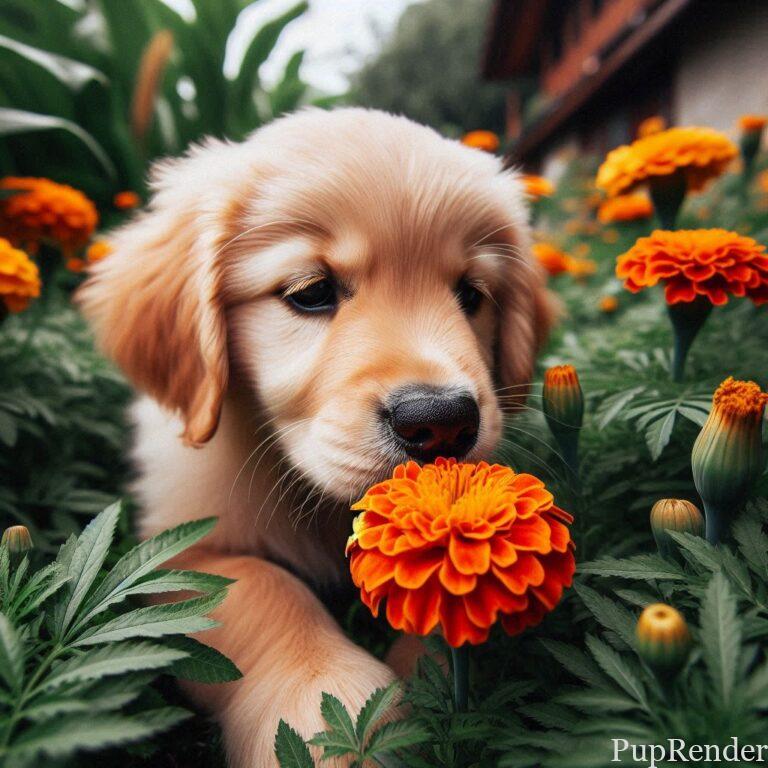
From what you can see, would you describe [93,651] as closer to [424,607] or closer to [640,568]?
[424,607]

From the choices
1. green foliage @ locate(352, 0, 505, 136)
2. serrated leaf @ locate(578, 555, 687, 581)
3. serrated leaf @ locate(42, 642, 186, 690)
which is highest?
green foliage @ locate(352, 0, 505, 136)

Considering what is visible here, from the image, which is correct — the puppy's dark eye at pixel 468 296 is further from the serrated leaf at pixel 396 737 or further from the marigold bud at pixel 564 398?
the serrated leaf at pixel 396 737

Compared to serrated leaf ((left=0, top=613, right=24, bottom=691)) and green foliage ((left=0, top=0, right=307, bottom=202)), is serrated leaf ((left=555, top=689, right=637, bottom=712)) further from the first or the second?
A: green foliage ((left=0, top=0, right=307, bottom=202))

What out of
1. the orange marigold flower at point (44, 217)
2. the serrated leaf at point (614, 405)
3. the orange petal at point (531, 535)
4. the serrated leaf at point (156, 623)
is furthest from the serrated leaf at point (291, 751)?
the orange marigold flower at point (44, 217)

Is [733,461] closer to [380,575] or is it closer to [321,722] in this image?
[380,575]

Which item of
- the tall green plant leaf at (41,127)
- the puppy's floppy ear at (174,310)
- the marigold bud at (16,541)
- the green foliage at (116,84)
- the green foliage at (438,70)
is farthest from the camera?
the green foliage at (438,70)

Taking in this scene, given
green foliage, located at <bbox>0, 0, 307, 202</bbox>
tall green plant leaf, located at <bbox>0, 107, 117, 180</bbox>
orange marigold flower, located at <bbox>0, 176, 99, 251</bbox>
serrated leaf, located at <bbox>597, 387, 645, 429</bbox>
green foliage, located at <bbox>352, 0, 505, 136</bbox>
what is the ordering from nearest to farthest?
1. serrated leaf, located at <bbox>597, 387, 645, 429</bbox>
2. orange marigold flower, located at <bbox>0, 176, 99, 251</bbox>
3. tall green plant leaf, located at <bbox>0, 107, 117, 180</bbox>
4. green foliage, located at <bbox>0, 0, 307, 202</bbox>
5. green foliage, located at <bbox>352, 0, 505, 136</bbox>

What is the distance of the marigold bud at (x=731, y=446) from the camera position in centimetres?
79

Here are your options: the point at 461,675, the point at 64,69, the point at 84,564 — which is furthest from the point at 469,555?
→ the point at 64,69

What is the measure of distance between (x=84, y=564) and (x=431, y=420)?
0.59m

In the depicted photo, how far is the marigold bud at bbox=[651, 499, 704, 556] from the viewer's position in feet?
2.78

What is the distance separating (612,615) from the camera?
0.80m

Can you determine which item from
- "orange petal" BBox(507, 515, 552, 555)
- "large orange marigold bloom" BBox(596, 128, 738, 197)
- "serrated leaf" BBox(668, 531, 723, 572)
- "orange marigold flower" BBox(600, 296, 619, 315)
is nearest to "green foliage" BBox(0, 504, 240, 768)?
"orange petal" BBox(507, 515, 552, 555)

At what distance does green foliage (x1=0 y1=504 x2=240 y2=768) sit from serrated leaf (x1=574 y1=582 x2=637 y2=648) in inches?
19.2
